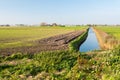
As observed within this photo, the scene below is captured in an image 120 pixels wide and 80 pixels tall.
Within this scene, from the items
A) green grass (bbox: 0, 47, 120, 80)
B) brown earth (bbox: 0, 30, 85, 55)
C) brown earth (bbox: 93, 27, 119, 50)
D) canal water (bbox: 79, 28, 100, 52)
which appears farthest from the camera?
canal water (bbox: 79, 28, 100, 52)

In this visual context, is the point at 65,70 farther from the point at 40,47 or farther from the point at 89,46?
the point at 89,46

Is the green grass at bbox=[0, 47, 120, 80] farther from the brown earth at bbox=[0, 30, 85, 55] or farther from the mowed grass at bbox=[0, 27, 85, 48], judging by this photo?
the mowed grass at bbox=[0, 27, 85, 48]

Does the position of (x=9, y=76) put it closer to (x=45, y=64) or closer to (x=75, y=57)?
(x=45, y=64)

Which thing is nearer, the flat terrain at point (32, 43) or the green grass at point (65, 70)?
the green grass at point (65, 70)

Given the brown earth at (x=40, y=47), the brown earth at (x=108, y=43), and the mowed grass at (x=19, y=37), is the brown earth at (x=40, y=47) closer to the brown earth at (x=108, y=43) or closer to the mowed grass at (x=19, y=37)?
the mowed grass at (x=19, y=37)

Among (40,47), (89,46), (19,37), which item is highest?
(40,47)

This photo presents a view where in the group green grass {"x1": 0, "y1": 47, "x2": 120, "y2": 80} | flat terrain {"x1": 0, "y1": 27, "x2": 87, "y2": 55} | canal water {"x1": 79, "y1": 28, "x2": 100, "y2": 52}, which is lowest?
canal water {"x1": 79, "y1": 28, "x2": 100, "y2": 52}

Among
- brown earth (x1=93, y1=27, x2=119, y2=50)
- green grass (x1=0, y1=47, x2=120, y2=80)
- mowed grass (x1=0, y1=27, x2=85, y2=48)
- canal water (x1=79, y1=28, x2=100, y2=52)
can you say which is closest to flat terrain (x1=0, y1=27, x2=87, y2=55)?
mowed grass (x1=0, y1=27, x2=85, y2=48)

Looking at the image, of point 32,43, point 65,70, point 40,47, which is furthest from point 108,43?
point 65,70

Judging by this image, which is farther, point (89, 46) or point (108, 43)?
point (89, 46)

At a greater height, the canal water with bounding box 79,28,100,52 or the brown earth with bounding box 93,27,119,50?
the brown earth with bounding box 93,27,119,50

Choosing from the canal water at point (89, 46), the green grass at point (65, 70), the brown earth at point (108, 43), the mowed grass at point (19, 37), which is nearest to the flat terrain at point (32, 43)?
the mowed grass at point (19, 37)

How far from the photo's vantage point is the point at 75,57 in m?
16.3

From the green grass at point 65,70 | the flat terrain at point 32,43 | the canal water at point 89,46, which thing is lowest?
the canal water at point 89,46
